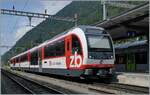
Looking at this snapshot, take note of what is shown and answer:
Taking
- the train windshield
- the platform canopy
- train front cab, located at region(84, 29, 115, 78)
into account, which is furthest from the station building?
train front cab, located at region(84, 29, 115, 78)

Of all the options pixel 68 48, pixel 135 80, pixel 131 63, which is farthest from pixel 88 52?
pixel 131 63

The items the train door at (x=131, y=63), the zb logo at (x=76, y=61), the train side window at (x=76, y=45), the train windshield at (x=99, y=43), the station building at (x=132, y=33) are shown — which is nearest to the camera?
the train windshield at (x=99, y=43)

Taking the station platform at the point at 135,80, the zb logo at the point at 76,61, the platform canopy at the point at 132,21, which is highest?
the platform canopy at the point at 132,21

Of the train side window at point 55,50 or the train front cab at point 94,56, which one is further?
the train side window at point 55,50

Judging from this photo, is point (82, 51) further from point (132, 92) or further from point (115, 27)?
point (115, 27)

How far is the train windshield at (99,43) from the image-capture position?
630 inches

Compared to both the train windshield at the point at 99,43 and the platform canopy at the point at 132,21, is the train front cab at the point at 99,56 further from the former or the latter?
the platform canopy at the point at 132,21

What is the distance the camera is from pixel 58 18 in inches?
1364

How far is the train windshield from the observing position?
1599cm

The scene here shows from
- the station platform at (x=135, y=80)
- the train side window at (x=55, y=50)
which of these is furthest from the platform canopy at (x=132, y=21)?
the station platform at (x=135, y=80)

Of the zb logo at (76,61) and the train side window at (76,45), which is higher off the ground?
the train side window at (76,45)

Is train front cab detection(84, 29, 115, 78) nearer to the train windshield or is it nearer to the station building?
the train windshield

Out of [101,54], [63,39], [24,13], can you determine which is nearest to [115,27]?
[63,39]

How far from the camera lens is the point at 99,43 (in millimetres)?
16234
